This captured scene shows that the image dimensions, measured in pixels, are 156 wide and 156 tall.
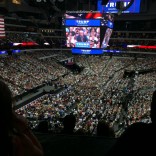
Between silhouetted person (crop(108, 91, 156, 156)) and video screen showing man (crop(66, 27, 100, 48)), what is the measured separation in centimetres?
2273

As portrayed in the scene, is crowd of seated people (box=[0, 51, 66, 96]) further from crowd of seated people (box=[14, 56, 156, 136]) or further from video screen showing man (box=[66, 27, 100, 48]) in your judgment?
video screen showing man (box=[66, 27, 100, 48])

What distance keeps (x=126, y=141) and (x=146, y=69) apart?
1668 inches

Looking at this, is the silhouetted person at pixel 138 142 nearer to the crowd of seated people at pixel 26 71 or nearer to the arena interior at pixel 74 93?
the arena interior at pixel 74 93

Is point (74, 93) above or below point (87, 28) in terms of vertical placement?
below

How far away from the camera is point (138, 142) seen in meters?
1.71

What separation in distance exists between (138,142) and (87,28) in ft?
77.9

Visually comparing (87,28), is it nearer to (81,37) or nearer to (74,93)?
(81,37)

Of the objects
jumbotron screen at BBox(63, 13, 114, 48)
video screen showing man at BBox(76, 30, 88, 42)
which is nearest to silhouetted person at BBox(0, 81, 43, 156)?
jumbotron screen at BBox(63, 13, 114, 48)

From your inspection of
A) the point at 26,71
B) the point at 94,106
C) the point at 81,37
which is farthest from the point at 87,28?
the point at 26,71

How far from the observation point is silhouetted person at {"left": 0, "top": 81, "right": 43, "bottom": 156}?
1.58 metres

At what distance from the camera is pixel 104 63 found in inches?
1880

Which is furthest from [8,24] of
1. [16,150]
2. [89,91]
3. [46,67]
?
[16,150]

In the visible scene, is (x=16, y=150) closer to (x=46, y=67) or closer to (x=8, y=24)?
(x=46, y=67)

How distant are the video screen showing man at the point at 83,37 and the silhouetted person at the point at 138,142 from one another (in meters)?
22.7
